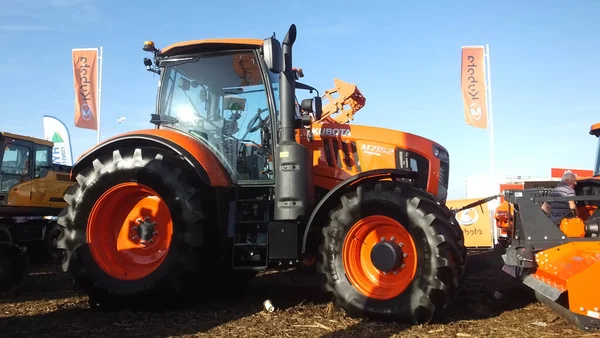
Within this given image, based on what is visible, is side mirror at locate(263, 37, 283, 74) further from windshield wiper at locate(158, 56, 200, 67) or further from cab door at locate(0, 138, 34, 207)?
cab door at locate(0, 138, 34, 207)

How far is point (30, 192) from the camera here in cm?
1111

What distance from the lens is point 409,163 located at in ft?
18.1

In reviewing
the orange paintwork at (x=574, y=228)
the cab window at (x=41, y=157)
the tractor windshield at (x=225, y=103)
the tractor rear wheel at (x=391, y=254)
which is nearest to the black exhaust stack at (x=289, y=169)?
the tractor rear wheel at (x=391, y=254)

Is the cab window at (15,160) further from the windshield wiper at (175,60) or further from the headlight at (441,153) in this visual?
the headlight at (441,153)

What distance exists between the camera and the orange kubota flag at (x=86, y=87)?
14898mm

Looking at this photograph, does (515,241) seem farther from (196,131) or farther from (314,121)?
(196,131)

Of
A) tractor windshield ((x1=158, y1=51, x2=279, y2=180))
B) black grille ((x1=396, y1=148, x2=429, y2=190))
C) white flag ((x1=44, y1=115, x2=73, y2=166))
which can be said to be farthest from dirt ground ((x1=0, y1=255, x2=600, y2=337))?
white flag ((x1=44, y1=115, x2=73, y2=166))

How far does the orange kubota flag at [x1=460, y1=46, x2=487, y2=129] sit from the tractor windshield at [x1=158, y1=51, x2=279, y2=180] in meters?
11.1

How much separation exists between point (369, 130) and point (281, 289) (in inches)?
92.6

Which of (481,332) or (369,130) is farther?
(369,130)

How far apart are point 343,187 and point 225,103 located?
1.78 meters

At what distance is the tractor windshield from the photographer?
5.48m

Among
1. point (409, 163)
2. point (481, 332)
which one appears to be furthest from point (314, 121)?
point (481, 332)

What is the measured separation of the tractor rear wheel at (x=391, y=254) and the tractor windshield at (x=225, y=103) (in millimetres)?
1269
